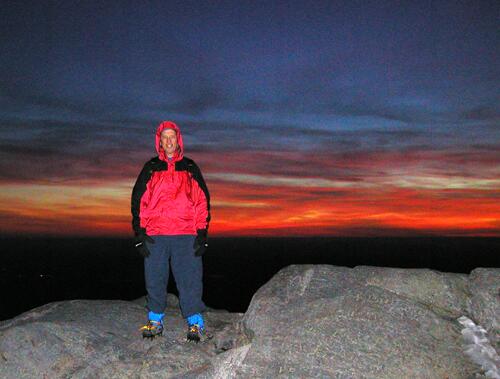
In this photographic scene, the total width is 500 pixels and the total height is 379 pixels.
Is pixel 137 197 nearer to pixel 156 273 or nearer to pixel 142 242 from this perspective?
pixel 142 242

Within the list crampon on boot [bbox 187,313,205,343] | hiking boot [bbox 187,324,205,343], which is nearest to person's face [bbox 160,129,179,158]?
crampon on boot [bbox 187,313,205,343]

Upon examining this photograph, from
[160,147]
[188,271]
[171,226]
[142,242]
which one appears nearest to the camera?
[142,242]

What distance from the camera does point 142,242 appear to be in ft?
25.6

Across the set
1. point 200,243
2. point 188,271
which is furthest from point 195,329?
point 200,243

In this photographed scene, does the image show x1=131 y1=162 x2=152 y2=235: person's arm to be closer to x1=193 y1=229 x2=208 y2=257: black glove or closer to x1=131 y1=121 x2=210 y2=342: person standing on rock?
x1=131 y1=121 x2=210 y2=342: person standing on rock

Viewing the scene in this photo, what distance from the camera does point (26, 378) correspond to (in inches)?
281

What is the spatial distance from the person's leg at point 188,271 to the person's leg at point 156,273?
0.18 meters

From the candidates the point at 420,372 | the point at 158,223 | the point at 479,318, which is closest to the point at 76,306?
the point at 158,223

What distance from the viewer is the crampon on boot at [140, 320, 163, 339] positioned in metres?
7.80

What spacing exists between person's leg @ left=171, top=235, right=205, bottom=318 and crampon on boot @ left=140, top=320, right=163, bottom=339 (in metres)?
0.51

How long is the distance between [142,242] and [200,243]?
1.02 metres

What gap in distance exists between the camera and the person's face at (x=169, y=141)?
26.6ft

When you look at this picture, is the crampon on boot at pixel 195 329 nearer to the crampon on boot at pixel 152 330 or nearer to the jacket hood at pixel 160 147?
the crampon on boot at pixel 152 330

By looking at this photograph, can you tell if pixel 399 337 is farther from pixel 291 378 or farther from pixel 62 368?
pixel 62 368
